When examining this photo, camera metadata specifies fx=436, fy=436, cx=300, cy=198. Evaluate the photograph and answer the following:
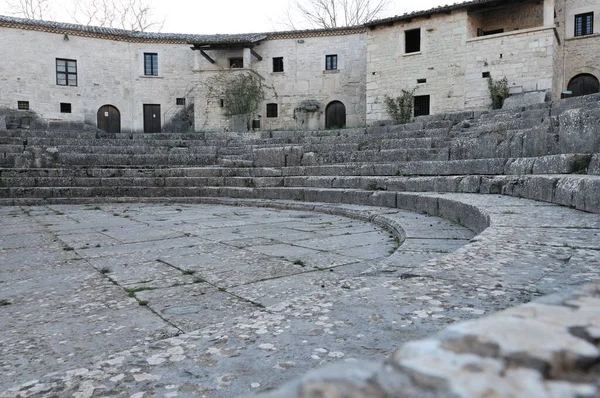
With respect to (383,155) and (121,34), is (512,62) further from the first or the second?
(121,34)

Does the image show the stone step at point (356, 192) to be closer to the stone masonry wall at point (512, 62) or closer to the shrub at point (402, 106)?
the shrub at point (402, 106)

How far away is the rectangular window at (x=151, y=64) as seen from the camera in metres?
26.5

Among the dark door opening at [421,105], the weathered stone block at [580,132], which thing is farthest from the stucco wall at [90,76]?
the weathered stone block at [580,132]

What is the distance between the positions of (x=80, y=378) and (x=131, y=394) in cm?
23

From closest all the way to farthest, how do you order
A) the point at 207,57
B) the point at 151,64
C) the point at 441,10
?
the point at 441,10, the point at 207,57, the point at 151,64

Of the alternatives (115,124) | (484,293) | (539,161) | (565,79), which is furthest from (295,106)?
(484,293)

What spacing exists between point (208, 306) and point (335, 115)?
24.1m

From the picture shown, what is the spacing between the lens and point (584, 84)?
20406mm

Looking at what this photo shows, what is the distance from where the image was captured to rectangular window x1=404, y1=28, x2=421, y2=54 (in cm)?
2127

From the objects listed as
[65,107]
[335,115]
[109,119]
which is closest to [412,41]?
[335,115]

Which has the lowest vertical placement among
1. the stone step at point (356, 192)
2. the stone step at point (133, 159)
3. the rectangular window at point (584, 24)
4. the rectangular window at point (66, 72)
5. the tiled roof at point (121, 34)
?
the stone step at point (356, 192)

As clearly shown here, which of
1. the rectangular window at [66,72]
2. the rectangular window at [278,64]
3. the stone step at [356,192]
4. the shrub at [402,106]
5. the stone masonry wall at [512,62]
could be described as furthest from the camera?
the rectangular window at [278,64]

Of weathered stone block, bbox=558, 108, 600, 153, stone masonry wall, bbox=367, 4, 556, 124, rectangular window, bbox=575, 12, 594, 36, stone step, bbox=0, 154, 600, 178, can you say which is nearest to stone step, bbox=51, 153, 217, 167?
stone step, bbox=0, 154, 600, 178

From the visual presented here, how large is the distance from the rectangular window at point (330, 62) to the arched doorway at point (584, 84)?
1211 cm
